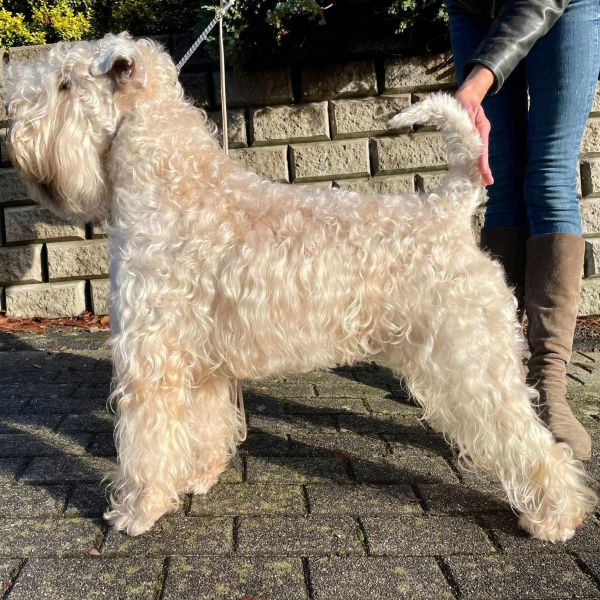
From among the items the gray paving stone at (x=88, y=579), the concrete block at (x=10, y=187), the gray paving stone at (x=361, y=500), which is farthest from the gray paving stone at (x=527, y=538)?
the concrete block at (x=10, y=187)

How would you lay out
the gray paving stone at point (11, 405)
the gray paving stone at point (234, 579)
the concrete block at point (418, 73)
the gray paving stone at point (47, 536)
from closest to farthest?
the gray paving stone at point (234, 579), the gray paving stone at point (47, 536), the gray paving stone at point (11, 405), the concrete block at point (418, 73)

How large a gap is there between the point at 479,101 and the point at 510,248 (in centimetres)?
92

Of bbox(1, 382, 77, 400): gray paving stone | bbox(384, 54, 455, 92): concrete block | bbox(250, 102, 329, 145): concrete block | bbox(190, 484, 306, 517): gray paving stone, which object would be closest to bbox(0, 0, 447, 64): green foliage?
bbox(384, 54, 455, 92): concrete block

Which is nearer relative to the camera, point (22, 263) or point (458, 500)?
point (458, 500)

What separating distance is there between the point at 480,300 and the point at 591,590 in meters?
0.97

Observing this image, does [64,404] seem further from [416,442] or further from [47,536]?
[416,442]

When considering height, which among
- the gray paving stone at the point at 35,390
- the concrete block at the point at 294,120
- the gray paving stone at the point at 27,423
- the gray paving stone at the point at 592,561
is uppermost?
the concrete block at the point at 294,120

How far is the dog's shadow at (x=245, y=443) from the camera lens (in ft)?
8.39

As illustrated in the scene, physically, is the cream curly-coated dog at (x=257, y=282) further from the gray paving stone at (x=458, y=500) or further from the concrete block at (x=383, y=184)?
the concrete block at (x=383, y=184)

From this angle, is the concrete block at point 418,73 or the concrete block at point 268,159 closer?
the concrete block at point 418,73

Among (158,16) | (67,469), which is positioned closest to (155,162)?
(67,469)

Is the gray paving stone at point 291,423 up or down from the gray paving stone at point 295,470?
up

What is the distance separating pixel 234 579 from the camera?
1920mm

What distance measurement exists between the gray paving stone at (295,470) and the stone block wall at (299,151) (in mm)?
2840
